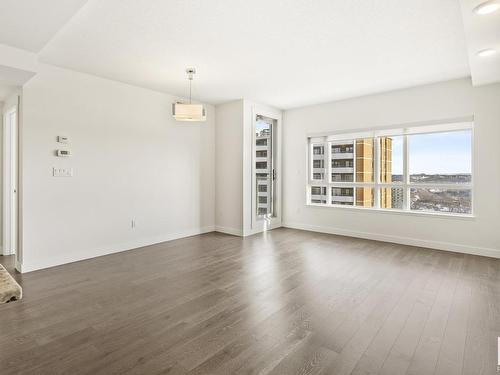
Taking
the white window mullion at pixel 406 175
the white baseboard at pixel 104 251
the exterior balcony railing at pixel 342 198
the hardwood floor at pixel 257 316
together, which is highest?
the white window mullion at pixel 406 175

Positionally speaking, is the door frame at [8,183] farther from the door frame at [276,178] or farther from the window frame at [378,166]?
the window frame at [378,166]

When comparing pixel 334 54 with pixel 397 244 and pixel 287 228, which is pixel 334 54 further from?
pixel 287 228

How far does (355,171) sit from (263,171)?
6.24ft

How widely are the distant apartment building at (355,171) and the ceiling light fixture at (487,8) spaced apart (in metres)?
3.13

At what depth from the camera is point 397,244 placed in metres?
5.02

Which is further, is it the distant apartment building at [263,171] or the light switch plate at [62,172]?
the distant apartment building at [263,171]

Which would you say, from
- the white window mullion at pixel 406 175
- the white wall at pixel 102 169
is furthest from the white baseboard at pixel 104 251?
the white window mullion at pixel 406 175

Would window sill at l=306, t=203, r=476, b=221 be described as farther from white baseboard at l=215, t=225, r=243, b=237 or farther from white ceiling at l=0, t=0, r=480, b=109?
white ceiling at l=0, t=0, r=480, b=109

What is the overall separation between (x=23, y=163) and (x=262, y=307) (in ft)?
11.2

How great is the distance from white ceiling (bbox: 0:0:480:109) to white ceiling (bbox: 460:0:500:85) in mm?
177

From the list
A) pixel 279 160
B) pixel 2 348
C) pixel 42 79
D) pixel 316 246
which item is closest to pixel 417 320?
pixel 316 246

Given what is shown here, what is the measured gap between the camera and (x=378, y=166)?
544 cm

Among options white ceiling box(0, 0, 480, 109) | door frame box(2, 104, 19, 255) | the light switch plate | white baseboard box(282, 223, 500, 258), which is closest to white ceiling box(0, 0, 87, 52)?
white ceiling box(0, 0, 480, 109)

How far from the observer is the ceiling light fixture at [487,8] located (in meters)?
2.16
